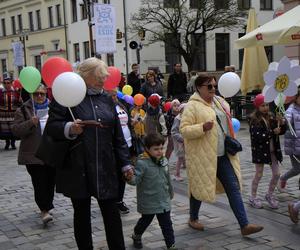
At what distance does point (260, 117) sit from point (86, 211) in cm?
280

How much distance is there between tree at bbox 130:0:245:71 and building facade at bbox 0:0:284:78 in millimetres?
1752

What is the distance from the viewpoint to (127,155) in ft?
13.5

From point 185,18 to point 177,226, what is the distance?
2783 cm

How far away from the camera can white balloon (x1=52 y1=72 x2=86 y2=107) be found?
3.73m

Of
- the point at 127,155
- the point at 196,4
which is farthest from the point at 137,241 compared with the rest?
the point at 196,4

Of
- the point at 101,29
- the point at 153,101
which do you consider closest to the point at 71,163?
the point at 153,101

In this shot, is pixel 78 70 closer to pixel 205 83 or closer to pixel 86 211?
pixel 86 211

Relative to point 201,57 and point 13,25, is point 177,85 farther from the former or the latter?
point 13,25

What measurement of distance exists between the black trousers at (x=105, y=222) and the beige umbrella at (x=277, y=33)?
4179 mm

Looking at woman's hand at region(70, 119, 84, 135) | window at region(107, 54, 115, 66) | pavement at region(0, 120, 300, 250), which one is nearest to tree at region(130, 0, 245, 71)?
window at region(107, 54, 115, 66)

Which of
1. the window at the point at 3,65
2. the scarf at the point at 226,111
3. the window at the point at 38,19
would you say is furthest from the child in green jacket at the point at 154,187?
the window at the point at 3,65

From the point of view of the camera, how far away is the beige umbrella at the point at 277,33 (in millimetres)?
7073

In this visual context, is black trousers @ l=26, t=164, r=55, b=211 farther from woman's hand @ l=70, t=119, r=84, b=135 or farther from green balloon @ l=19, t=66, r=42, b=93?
woman's hand @ l=70, t=119, r=84, b=135

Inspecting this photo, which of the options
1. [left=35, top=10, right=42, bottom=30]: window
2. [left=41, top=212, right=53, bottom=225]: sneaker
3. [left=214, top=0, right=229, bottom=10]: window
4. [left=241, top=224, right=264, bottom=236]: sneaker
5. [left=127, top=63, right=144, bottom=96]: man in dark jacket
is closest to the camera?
[left=241, top=224, right=264, bottom=236]: sneaker
